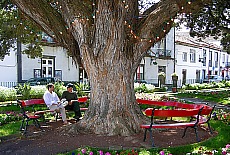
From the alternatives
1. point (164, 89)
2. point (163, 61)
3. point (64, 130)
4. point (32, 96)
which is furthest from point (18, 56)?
point (163, 61)

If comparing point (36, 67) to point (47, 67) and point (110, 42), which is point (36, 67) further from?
point (110, 42)

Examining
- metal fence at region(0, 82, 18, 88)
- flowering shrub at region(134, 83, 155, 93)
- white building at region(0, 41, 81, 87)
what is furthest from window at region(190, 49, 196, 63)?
metal fence at region(0, 82, 18, 88)

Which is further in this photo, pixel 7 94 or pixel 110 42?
pixel 7 94

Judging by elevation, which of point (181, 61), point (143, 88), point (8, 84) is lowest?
point (143, 88)

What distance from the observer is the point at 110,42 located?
6.64 metres

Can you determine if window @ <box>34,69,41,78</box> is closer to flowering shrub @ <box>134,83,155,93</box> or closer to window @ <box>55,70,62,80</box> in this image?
window @ <box>55,70,62,80</box>

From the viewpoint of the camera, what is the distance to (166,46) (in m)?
38.4

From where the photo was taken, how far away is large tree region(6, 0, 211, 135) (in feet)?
21.8

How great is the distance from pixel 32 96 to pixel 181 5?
12.7m

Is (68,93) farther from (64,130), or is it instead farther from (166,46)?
(166,46)

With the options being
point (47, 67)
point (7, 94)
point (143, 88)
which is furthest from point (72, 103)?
point (47, 67)

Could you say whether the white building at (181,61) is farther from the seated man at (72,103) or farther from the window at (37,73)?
the seated man at (72,103)

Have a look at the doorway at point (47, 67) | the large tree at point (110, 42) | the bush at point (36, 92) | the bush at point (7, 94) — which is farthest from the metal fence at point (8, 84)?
the large tree at point (110, 42)

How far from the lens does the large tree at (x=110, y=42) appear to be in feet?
21.8
